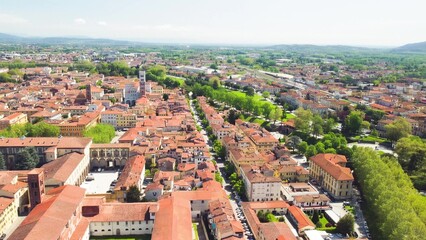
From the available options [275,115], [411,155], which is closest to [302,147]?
[411,155]

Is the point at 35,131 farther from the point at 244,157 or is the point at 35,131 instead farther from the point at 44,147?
the point at 244,157

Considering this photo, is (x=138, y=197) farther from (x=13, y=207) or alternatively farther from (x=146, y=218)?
(x=13, y=207)

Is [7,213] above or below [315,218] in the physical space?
above

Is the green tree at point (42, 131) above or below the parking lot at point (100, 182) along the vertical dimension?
above

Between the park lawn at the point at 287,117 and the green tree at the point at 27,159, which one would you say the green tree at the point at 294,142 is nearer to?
the park lawn at the point at 287,117

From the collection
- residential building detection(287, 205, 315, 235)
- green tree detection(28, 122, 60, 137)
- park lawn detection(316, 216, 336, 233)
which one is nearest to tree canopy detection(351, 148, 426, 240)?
park lawn detection(316, 216, 336, 233)

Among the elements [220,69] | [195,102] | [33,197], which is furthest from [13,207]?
[220,69]

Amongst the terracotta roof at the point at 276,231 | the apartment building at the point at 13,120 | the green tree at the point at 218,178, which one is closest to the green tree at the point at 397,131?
the green tree at the point at 218,178
